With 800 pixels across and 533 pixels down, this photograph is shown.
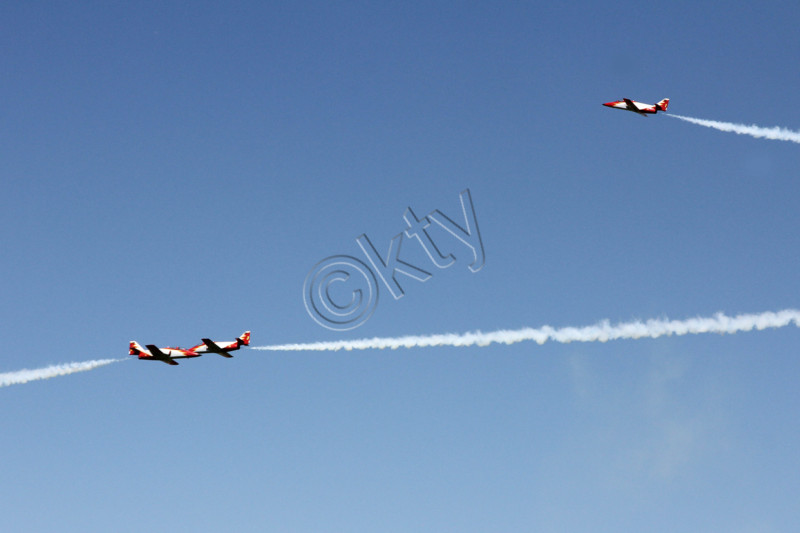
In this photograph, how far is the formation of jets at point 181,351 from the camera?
360ft

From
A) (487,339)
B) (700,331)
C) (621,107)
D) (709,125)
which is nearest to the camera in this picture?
(700,331)

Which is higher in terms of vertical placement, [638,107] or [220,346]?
[638,107]

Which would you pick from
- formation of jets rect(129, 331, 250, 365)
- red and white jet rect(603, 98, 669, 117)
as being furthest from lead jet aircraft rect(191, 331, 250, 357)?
red and white jet rect(603, 98, 669, 117)

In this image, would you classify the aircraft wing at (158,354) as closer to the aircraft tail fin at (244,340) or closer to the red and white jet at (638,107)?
the aircraft tail fin at (244,340)

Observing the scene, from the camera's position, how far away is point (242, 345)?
11125cm

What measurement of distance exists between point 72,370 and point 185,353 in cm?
1656

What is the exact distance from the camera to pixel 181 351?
110438 mm

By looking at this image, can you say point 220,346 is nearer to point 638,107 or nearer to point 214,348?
point 214,348

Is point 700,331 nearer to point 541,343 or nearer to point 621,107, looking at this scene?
point 541,343

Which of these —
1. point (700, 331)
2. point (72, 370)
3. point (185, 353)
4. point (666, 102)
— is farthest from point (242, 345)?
point (666, 102)

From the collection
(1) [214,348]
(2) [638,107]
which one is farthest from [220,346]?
(2) [638,107]

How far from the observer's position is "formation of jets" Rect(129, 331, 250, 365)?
109875 millimetres

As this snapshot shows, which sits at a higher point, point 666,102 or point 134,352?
point 666,102

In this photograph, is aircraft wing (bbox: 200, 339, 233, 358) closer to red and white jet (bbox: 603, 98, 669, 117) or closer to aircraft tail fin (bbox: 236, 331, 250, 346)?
aircraft tail fin (bbox: 236, 331, 250, 346)
